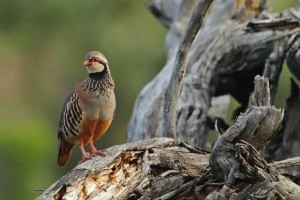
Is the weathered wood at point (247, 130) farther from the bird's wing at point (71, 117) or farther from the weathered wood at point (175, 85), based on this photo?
the weathered wood at point (175, 85)

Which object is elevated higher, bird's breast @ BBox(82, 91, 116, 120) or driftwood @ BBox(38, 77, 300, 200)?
bird's breast @ BBox(82, 91, 116, 120)

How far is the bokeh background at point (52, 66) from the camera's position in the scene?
23.7 meters

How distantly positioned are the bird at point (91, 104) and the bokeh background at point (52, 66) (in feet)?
45.6

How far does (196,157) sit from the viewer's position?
8.02 metres

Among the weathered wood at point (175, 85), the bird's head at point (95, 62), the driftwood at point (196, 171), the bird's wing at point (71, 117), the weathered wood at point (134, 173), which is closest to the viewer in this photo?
the driftwood at point (196, 171)

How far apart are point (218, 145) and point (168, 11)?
438 centimetres

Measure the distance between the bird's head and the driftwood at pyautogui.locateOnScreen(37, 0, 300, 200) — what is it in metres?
0.59

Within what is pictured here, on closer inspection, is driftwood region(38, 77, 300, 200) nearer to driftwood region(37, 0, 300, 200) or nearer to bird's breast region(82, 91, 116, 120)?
driftwood region(37, 0, 300, 200)

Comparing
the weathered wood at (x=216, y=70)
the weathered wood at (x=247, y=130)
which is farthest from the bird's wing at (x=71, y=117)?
the weathered wood at (x=216, y=70)

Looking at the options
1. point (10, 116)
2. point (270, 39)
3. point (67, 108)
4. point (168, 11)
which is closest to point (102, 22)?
point (10, 116)

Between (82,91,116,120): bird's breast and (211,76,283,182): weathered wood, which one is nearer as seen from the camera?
(211,76,283,182): weathered wood

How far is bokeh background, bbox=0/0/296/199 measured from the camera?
23.7m

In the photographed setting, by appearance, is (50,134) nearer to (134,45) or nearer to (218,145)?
(134,45)

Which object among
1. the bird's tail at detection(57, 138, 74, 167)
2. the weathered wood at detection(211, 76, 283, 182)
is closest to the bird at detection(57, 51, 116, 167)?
the bird's tail at detection(57, 138, 74, 167)
